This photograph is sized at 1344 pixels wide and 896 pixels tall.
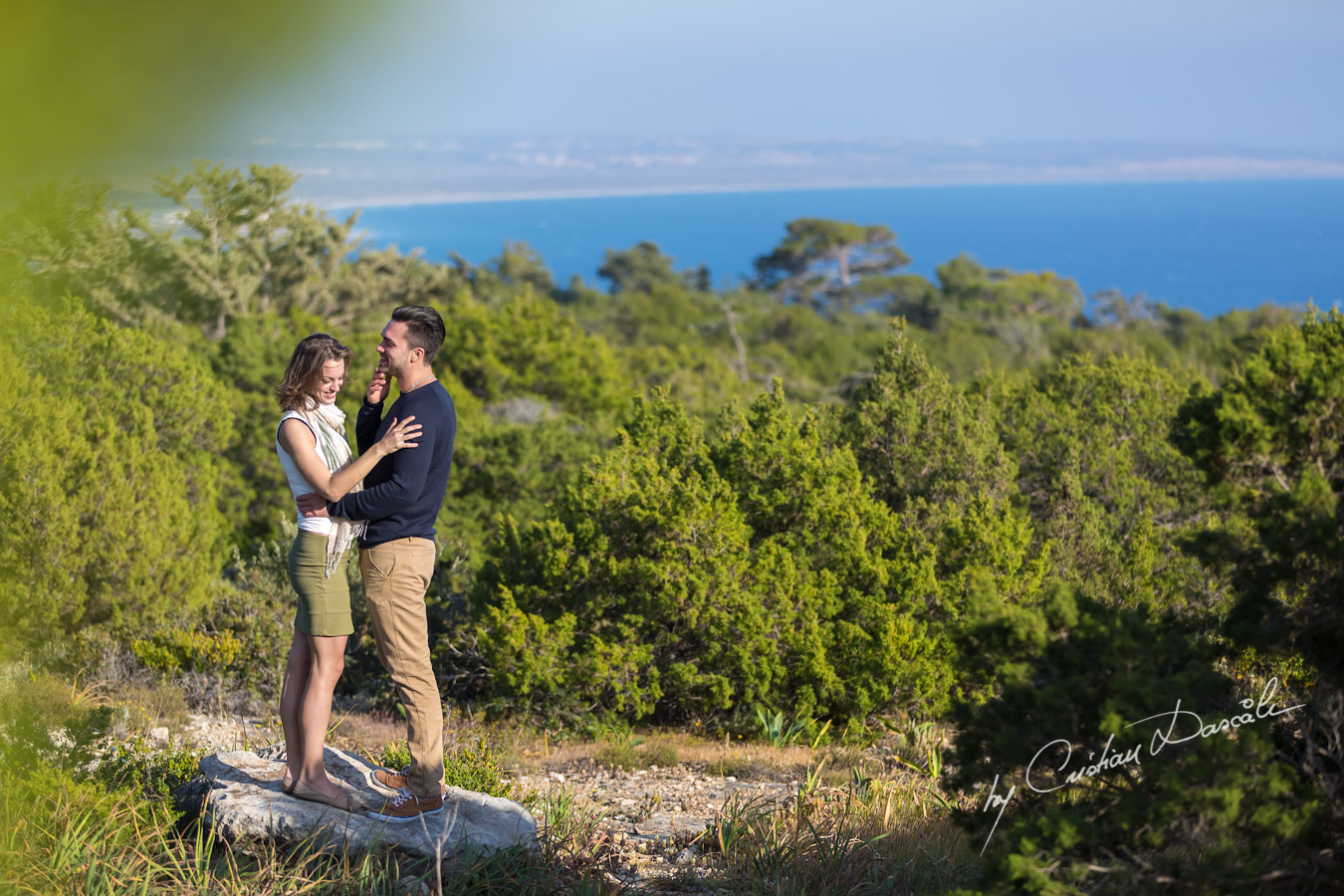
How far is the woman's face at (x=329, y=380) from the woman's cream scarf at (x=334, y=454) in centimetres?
4

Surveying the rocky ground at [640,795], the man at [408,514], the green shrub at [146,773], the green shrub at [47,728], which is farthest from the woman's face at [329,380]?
the rocky ground at [640,795]

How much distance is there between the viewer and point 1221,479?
3.09 metres

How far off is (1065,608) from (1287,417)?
2.77ft

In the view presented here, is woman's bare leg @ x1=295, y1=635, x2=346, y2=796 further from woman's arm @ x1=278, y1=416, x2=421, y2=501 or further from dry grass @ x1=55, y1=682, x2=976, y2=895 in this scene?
woman's arm @ x1=278, y1=416, x2=421, y2=501

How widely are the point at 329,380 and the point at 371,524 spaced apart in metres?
0.56

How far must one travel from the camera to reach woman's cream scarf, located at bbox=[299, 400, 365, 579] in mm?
3643

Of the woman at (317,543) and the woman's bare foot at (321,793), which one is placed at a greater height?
the woman at (317,543)

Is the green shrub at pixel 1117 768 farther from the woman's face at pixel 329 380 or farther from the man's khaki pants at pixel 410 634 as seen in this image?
the woman's face at pixel 329 380

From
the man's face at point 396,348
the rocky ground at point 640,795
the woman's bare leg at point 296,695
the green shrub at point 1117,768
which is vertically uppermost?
the man's face at point 396,348

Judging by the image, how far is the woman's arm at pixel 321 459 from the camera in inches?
137

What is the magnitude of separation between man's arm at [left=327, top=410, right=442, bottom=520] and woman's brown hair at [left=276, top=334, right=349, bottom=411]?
0.42 m

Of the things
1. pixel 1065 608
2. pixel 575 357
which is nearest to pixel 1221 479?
pixel 1065 608

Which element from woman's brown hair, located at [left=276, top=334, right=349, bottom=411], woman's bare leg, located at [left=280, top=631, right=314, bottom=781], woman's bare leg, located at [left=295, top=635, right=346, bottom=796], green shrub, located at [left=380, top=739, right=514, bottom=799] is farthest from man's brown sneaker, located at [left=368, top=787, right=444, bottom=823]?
woman's brown hair, located at [left=276, top=334, right=349, bottom=411]

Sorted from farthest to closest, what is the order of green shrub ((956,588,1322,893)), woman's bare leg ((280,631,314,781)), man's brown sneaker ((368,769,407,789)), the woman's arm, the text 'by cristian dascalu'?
man's brown sneaker ((368,769,407,789))
woman's bare leg ((280,631,314,781))
the woman's arm
the text 'by cristian dascalu'
green shrub ((956,588,1322,893))
